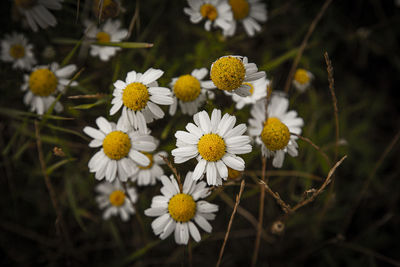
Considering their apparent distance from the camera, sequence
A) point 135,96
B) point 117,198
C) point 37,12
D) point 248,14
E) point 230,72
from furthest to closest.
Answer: point 248,14
point 117,198
point 37,12
point 135,96
point 230,72

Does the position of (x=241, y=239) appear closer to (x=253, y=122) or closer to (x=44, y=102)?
(x=253, y=122)

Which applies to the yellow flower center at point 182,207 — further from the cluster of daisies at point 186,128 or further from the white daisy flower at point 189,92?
the white daisy flower at point 189,92

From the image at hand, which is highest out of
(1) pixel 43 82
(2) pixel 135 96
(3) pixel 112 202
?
(2) pixel 135 96

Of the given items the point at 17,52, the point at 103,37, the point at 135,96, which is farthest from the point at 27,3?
the point at 135,96

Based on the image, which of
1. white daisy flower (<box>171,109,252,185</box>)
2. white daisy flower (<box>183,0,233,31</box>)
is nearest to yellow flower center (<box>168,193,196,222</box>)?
white daisy flower (<box>171,109,252,185</box>)

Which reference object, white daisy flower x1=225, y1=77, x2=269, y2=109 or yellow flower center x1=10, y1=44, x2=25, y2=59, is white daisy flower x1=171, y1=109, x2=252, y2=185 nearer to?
white daisy flower x1=225, y1=77, x2=269, y2=109

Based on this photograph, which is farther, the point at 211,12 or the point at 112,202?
the point at 112,202

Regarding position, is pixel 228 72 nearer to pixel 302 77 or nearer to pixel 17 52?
pixel 302 77
